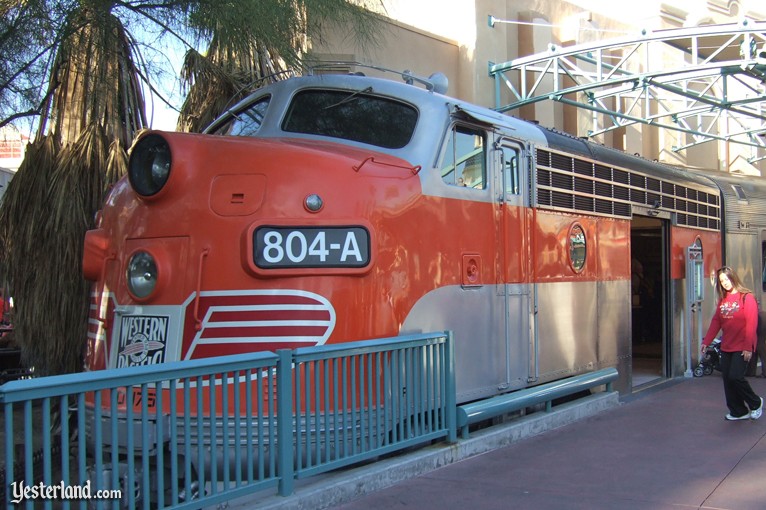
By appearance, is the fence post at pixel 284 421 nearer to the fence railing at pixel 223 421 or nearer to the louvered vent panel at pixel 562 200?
the fence railing at pixel 223 421

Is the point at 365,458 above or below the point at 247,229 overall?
below

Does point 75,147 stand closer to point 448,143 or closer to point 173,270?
point 173,270

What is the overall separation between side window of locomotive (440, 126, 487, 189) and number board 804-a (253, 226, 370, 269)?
1176 mm

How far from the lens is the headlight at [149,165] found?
494 centimetres

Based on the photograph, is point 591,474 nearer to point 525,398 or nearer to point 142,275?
point 525,398

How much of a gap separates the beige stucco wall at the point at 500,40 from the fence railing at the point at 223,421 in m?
6.67

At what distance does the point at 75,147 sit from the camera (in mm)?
7074

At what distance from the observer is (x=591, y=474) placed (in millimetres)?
5570

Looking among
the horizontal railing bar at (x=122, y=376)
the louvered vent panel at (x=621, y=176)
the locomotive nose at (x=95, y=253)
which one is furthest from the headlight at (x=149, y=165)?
the louvered vent panel at (x=621, y=176)

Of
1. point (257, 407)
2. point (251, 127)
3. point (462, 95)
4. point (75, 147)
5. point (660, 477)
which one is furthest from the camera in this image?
point (462, 95)

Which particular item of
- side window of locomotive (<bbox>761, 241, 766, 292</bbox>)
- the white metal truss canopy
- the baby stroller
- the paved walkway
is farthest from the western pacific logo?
side window of locomotive (<bbox>761, 241, 766, 292</bbox>)

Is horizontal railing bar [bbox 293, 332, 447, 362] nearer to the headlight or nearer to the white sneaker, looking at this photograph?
the headlight

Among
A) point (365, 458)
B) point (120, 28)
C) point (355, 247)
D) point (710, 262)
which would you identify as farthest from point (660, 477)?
point (710, 262)

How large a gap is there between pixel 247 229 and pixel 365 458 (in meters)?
1.74
